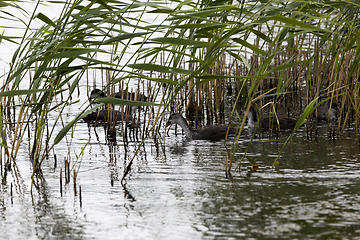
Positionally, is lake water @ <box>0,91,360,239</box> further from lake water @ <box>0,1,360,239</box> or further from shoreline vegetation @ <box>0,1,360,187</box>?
shoreline vegetation @ <box>0,1,360,187</box>

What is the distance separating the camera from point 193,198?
3.82 metres

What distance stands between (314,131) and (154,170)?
266 centimetres

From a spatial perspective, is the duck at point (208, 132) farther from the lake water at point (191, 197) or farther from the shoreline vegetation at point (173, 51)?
the lake water at point (191, 197)

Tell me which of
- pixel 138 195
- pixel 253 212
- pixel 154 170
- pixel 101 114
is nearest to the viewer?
pixel 253 212

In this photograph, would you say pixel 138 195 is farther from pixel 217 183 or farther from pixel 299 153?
pixel 299 153

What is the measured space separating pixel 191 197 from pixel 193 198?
30mm

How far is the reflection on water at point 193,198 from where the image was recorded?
3203 millimetres

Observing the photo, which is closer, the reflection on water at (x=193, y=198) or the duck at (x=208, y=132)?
the reflection on water at (x=193, y=198)

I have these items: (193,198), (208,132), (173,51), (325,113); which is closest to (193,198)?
(193,198)

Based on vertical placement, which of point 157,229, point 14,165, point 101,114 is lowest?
point 157,229

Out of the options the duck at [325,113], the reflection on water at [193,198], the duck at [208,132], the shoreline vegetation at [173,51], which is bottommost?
the reflection on water at [193,198]

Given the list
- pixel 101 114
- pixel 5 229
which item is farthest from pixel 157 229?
pixel 101 114

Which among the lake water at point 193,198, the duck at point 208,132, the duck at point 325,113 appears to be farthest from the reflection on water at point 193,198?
the duck at point 325,113

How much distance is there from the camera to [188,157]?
17.5 feet
